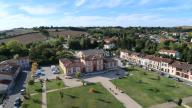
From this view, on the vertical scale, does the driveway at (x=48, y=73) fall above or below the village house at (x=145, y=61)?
below

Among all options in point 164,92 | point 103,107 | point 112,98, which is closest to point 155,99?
point 164,92

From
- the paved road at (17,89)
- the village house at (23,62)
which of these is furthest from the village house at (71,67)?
the village house at (23,62)

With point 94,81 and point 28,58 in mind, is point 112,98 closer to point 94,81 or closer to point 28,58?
point 94,81

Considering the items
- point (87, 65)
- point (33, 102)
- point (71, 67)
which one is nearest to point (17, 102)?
point (33, 102)

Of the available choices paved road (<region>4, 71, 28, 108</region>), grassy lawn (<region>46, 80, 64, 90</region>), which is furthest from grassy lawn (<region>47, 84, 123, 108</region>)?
paved road (<region>4, 71, 28, 108</region>)

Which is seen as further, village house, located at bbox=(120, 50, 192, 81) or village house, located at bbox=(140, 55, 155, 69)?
village house, located at bbox=(140, 55, 155, 69)

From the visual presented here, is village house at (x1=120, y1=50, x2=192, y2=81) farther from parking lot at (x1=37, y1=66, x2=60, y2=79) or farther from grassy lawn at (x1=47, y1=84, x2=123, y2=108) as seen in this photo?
parking lot at (x1=37, y1=66, x2=60, y2=79)

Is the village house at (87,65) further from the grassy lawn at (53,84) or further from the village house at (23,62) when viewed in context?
the village house at (23,62)
